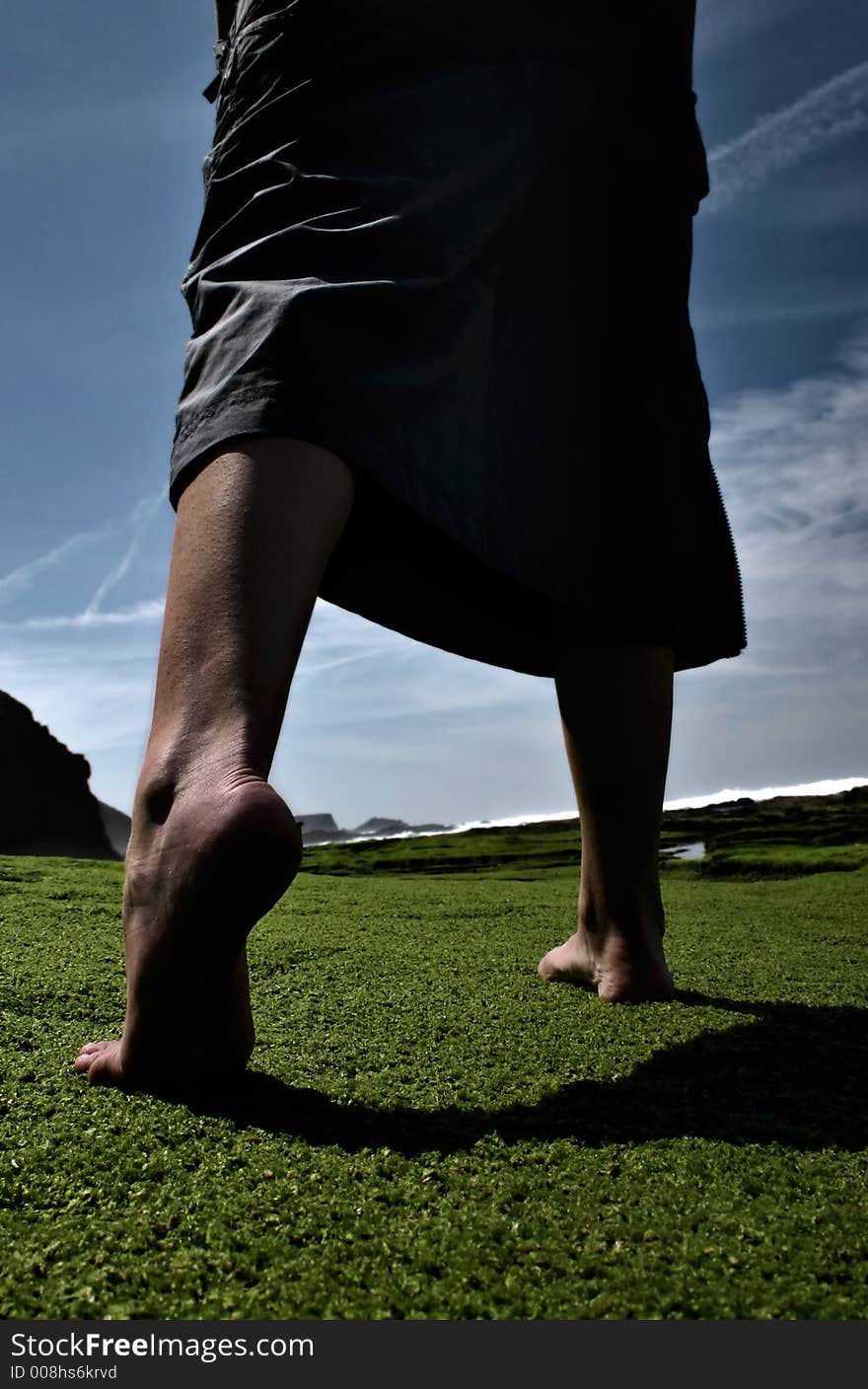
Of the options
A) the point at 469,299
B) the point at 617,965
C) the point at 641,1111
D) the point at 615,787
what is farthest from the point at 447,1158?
the point at 469,299

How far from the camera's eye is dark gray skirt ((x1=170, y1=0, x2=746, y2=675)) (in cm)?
128

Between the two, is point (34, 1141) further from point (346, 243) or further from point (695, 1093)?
point (346, 243)

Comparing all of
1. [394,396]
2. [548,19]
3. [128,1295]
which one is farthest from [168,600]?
[548,19]

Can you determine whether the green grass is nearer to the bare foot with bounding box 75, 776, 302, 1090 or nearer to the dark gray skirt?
the bare foot with bounding box 75, 776, 302, 1090

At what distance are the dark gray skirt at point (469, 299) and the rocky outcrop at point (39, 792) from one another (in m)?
23.6

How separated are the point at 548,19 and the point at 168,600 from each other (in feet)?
4.14

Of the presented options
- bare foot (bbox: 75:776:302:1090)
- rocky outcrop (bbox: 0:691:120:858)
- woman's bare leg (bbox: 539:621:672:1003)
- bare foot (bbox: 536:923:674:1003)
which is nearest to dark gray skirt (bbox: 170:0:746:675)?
woman's bare leg (bbox: 539:621:672:1003)

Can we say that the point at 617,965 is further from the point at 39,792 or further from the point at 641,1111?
the point at 39,792

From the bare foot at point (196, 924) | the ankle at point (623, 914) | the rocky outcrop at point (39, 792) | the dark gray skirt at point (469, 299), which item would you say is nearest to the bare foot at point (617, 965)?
the ankle at point (623, 914)

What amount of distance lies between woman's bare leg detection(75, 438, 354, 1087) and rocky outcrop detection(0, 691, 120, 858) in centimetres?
2374

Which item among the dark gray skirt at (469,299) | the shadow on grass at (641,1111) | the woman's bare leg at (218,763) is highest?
the dark gray skirt at (469,299)

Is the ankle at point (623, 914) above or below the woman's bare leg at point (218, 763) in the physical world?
below

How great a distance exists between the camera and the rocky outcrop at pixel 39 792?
76.6 feet

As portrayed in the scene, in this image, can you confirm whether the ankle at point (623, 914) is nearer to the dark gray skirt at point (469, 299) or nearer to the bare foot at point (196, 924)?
the dark gray skirt at point (469, 299)
